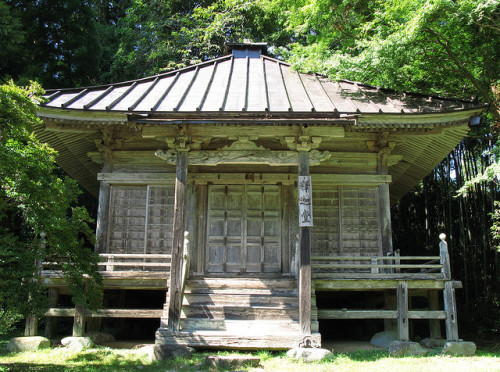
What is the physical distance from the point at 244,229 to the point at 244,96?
314cm

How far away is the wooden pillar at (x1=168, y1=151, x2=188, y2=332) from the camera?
321 inches

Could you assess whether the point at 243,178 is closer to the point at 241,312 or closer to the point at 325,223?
the point at 325,223

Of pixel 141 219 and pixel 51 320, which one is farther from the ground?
pixel 141 219

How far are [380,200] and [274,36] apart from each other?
37.9ft

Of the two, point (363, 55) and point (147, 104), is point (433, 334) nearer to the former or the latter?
point (363, 55)

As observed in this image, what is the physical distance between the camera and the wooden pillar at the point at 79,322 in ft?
29.6

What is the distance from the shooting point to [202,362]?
7270 mm

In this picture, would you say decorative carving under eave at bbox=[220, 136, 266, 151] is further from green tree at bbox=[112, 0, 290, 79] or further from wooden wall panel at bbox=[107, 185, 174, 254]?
green tree at bbox=[112, 0, 290, 79]

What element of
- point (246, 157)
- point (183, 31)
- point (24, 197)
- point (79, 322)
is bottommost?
point (79, 322)

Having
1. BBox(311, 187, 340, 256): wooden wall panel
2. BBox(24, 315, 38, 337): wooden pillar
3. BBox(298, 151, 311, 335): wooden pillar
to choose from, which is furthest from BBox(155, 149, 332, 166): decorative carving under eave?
BBox(24, 315, 38, 337): wooden pillar

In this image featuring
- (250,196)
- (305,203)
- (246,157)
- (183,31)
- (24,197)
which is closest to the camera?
(24,197)

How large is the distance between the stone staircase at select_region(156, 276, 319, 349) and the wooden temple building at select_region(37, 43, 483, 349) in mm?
25

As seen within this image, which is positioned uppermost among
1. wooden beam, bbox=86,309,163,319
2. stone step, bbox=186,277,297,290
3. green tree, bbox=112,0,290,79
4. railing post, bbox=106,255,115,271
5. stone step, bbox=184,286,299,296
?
green tree, bbox=112,0,290,79

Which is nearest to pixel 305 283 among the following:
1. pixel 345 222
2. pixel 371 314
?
A: pixel 371 314
